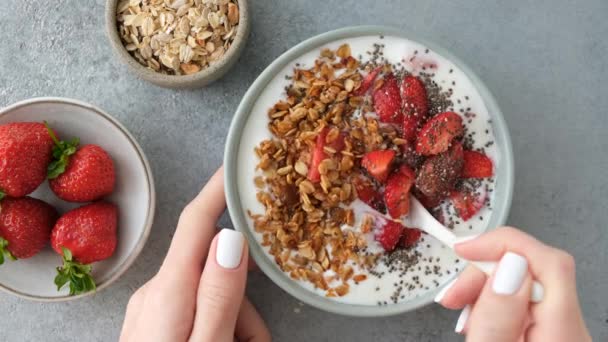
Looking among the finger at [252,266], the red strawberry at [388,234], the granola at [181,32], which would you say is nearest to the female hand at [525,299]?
the red strawberry at [388,234]

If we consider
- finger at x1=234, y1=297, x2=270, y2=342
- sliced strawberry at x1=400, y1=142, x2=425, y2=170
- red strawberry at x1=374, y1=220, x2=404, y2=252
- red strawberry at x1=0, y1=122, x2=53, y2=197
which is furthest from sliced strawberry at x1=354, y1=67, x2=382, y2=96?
red strawberry at x1=0, y1=122, x2=53, y2=197

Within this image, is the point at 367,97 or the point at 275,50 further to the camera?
the point at 275,50

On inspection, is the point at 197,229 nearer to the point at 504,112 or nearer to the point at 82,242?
the point at 82,242

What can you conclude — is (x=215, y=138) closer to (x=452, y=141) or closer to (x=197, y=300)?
(x=197, y=300)

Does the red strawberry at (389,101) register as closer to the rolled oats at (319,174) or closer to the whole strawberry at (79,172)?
the rolled oats at (319,174)

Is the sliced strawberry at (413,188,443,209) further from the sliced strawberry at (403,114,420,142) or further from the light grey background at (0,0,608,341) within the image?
the light grey background at (0,0,608,341)

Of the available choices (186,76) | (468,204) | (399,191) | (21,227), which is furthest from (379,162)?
(21,227)

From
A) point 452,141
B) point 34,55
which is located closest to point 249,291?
point 452,141
